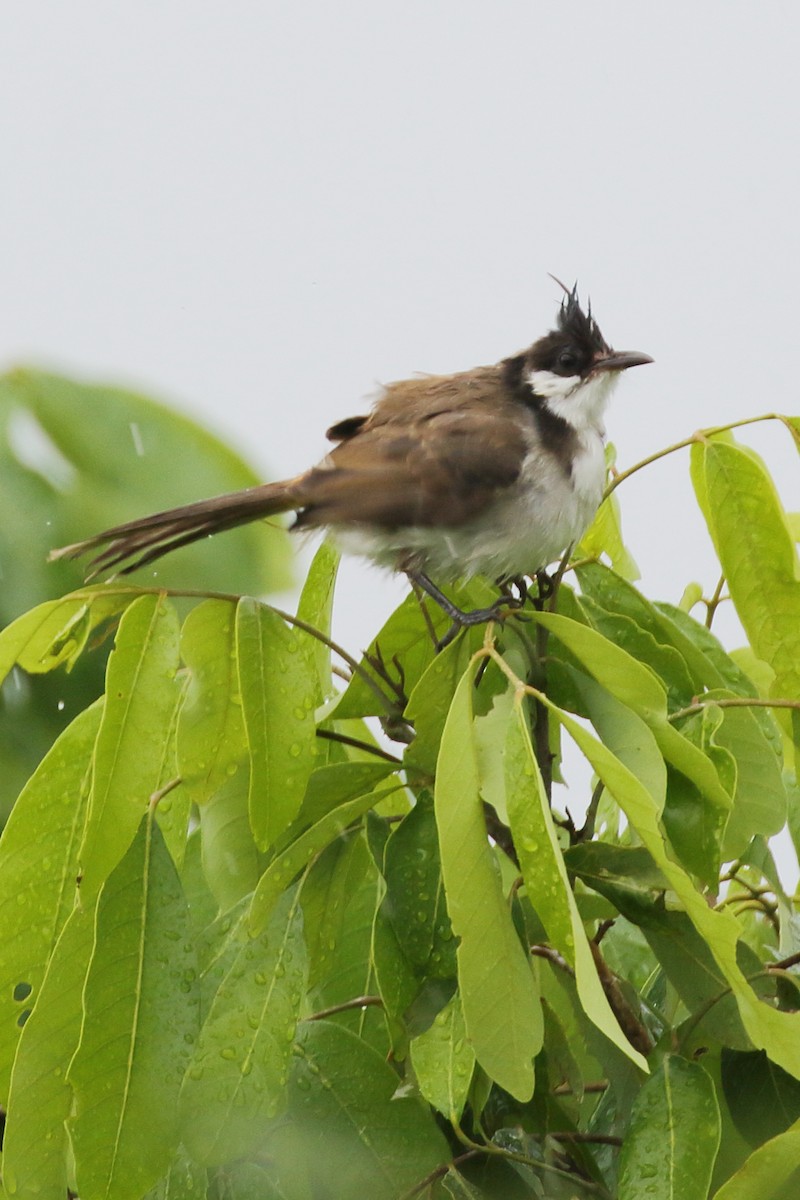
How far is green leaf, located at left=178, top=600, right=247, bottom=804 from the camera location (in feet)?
2.75

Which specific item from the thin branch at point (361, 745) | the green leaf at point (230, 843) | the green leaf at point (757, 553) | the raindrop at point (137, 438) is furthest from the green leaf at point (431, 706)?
the raindrop at point (137, 438)

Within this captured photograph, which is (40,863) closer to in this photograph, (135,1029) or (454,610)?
(135,1029)

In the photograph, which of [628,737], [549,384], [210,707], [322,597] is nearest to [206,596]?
[210,707]

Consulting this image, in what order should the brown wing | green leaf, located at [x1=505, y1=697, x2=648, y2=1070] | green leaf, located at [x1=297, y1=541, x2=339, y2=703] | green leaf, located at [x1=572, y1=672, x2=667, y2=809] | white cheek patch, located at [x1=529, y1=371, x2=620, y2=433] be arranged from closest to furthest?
green leaf, located at [x1=505, y1=697, x2=648, y2=1070] → green leaf, located at [x1=572, y1=672, x2=667, y2=809] → green leaf, located at [x1=297, y1=541, x2=339, y2=703] → the brown wing → white cheek patch, located at [x1=529, y1=371, x2=620, y2=433]

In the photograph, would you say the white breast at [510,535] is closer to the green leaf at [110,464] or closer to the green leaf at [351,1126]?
the green leaf at [351,1126]

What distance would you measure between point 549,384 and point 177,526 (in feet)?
1.55

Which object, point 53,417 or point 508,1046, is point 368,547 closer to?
point 508,1046

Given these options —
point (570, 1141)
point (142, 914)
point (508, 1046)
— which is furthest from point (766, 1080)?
point (142, 914)

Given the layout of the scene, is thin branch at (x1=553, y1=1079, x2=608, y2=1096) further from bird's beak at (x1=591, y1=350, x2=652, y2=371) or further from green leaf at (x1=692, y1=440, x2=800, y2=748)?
bird's beak at (x1=591, y1=350, x2=652, y2=371)

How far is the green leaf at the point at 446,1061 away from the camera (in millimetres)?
746

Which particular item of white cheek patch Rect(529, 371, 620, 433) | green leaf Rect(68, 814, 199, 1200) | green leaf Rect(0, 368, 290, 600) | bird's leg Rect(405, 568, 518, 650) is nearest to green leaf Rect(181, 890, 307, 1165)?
green leaf Rect(68, 814, 199, 1200)

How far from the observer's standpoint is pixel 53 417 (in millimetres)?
2053

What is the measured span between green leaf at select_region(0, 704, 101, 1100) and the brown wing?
0.30 meters

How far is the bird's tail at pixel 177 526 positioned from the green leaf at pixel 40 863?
128mm
